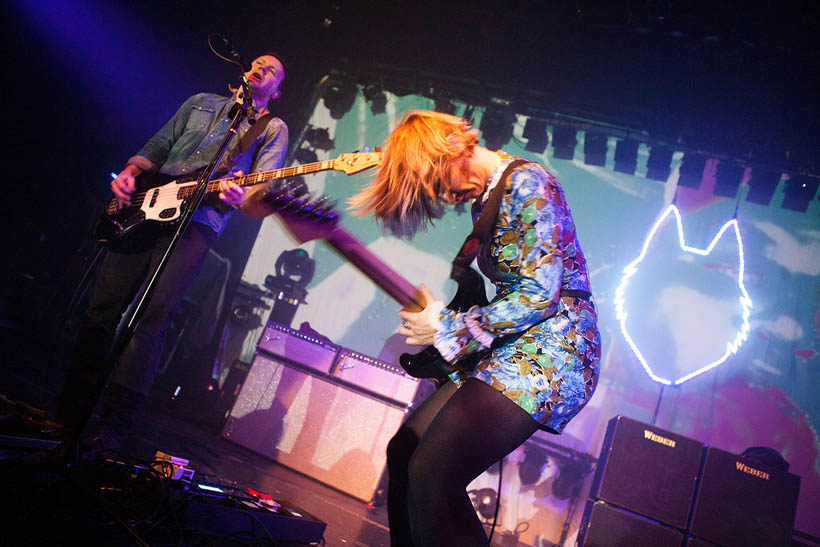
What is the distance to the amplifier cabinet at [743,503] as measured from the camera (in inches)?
136

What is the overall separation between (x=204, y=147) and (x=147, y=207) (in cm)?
53

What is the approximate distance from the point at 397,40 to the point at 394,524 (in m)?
6.34

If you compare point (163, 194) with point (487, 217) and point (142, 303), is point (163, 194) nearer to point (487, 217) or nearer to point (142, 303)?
point (142, 303)

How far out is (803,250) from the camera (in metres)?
5.62

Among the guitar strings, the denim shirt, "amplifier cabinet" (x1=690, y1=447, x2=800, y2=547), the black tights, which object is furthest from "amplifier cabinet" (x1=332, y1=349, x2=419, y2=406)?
the black tights

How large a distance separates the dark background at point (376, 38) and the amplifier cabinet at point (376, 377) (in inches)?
117

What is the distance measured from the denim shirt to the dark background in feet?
8.19

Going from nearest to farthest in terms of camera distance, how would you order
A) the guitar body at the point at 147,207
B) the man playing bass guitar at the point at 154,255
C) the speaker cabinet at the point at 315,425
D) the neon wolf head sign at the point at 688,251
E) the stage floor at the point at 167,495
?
1. the stage floor at the point at 167,495
2. the man playing bass guitar at the point at 154,255
3. the guitar body at the point at 147,207
4. the speaker cabinet at the point at 315,425
5. the neon wolf head sign at the point at 688,251

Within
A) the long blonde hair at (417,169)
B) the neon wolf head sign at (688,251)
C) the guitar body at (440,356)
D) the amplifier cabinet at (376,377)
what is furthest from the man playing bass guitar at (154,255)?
the neon wolf head sign at (688,251)

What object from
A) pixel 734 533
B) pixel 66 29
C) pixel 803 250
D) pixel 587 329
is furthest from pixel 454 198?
pixel 803 250

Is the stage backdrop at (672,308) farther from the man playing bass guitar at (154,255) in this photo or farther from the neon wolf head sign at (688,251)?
the man playing bass guitar at (154,255)

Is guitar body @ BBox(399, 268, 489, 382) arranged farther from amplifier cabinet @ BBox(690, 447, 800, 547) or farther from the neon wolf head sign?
the neon wolf head sign

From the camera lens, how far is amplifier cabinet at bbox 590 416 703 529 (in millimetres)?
3582

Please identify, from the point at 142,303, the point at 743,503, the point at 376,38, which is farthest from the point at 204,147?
the point at 743,503
